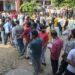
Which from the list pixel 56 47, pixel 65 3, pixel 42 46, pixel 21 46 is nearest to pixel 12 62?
pixel 21 46

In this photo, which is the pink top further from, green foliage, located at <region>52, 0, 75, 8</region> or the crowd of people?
green foliage, located at <region>52, 0, 75, 8</region>

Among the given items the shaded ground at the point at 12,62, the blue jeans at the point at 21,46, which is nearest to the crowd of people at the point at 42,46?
the blue jeans at the point at 21,46

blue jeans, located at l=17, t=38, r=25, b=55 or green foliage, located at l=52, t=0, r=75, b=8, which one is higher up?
green foliage, located at l=52, t=0, r=75, b=8

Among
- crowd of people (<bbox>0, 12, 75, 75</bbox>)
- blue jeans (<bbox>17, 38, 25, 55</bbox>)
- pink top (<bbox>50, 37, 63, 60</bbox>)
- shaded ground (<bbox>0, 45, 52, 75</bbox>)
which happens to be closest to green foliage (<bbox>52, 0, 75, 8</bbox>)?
crowd of people (<bbox>0, 12, 75, 75</bbox>)

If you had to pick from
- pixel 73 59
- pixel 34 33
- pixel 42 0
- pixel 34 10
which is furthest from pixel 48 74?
pixel 42 0

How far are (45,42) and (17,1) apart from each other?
138 ft

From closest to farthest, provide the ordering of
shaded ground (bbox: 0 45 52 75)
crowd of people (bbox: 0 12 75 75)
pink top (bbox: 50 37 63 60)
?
crowd of people (bbox: 0 12 75 75) → pink top (bbox: 50 37 63 60) → shaded ground (bbox: 0 45 52 75)

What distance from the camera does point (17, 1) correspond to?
54344 mm

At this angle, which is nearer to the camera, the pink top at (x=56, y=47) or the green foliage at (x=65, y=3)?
the pink top at (x=56, y=47)

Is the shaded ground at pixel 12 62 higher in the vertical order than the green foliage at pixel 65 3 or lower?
lower

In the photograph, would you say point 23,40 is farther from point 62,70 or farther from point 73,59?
point 73,59

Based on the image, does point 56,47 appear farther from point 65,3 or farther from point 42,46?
point 65,3

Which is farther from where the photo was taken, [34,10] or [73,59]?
[34,10]

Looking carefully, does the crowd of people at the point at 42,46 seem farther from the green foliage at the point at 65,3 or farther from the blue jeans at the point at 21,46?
the green foliage at the point at 65,3
